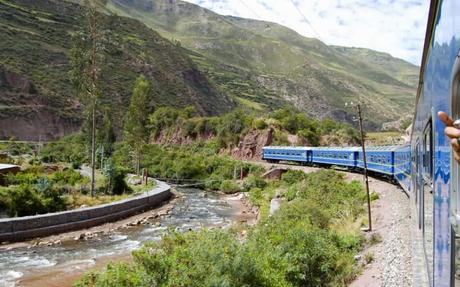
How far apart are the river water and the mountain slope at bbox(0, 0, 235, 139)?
54094 mm

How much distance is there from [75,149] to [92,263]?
49783 mm

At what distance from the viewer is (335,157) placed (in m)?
39.9

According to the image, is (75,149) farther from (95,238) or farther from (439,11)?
(439,11)

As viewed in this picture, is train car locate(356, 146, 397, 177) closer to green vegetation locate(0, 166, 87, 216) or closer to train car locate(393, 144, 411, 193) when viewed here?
train car locate(393, 144, 411, 193)

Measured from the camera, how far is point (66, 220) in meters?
25.4

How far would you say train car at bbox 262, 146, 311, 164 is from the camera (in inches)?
1893

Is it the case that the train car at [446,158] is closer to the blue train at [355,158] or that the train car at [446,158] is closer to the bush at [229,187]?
the blue train at [355,158]

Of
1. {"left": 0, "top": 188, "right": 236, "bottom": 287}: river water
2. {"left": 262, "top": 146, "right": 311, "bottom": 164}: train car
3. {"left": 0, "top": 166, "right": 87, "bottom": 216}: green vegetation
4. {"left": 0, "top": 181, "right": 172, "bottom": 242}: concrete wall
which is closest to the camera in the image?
{"left": 0, "top": 188, "right": 236, "bottom": 287}: river water

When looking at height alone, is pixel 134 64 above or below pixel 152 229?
above

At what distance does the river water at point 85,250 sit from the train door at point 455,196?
1429cm

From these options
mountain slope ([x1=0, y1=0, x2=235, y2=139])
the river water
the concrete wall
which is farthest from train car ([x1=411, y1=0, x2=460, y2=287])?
mountain slope ([x1=0, y1=0, x2=235, y2=139])

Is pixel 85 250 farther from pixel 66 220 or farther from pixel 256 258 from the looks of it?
pixel 256 258

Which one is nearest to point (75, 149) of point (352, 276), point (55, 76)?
point (55, 76)

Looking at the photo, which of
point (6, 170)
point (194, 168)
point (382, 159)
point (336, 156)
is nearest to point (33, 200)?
point (6, 170)
